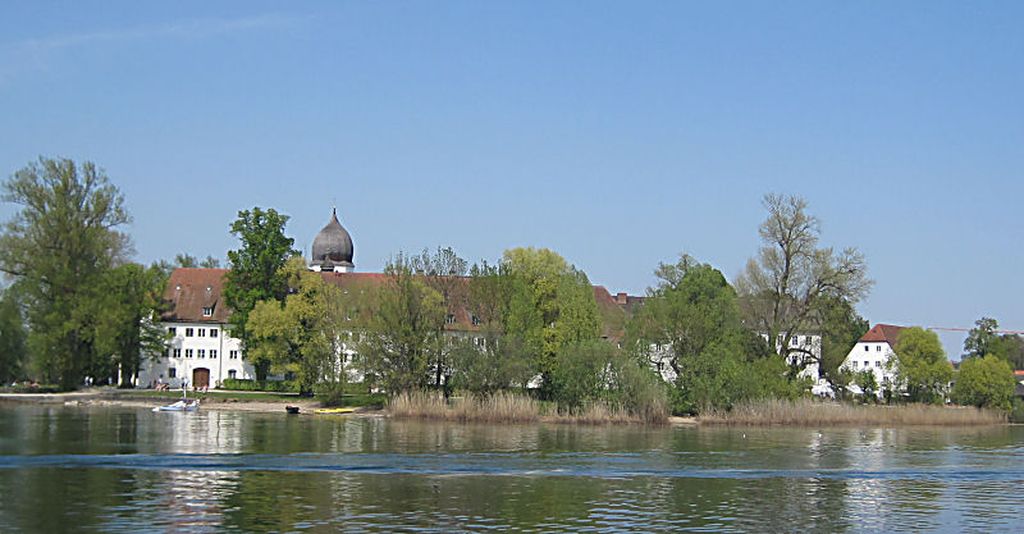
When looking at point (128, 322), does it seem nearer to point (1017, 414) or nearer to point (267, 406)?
point (267, 406)

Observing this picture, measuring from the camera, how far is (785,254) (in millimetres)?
77625

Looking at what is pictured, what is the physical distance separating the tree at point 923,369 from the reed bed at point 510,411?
25.3m

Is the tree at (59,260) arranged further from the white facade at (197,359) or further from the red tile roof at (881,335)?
the red tile roof at (881,335)

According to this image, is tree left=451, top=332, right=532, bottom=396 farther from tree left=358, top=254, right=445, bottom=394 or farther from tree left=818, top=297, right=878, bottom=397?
tree left=818, top=297, right=878, bottom=397

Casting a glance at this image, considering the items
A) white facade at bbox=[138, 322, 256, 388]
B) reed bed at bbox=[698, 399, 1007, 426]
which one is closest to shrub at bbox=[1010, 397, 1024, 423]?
reed bed at bbox=[698, 399, 1007, 426]

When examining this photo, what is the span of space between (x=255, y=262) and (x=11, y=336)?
78.6ft

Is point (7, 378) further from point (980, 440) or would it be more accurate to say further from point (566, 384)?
point (980, 440)

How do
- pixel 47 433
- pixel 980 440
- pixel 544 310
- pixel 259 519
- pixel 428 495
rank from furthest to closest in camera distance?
pixel 544 310 → pixel 980 440 → pixel 47 433 → pixel 428 495 → pixel 259 519

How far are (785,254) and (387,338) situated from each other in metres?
27.0

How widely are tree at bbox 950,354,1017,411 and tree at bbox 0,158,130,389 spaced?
6194 centimetres

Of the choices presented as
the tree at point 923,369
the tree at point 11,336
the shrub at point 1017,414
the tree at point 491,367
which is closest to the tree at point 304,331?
the tree at point 491,367

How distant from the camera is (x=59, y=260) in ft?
272

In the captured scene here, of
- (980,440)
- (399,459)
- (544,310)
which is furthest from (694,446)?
(544,310)

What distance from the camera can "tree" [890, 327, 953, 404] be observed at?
8356cm
